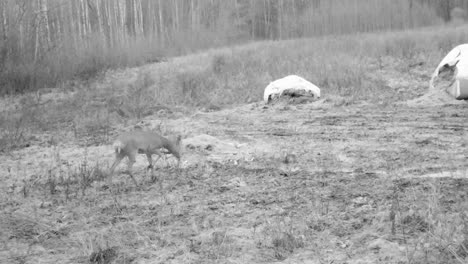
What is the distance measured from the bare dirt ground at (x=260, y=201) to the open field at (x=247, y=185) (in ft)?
0.05

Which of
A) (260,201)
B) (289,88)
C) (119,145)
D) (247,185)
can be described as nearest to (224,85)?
(289,88)

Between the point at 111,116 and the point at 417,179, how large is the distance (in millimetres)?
6235

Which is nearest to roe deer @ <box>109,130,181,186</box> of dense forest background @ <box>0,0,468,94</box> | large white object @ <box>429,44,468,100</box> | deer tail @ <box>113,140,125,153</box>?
deer tail @ <box>113,140,125,153</box>

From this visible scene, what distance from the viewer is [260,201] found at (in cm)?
482

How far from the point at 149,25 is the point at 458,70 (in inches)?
1050

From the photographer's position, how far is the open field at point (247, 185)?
3.81m

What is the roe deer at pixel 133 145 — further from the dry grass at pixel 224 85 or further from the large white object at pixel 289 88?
the large white object at pixel 289 88

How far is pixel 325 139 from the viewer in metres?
7.32

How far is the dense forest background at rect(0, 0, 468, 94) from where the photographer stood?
14.8 m

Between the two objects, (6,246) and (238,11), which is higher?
(238,11)

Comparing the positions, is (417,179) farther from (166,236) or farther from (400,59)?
(400,59)

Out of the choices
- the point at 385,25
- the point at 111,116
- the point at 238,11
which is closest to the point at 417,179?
the point at 111,116

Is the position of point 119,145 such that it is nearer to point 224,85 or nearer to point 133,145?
point 133,145


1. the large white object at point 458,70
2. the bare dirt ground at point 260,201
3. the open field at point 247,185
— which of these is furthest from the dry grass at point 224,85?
the bare dirt ground at point 260,201
